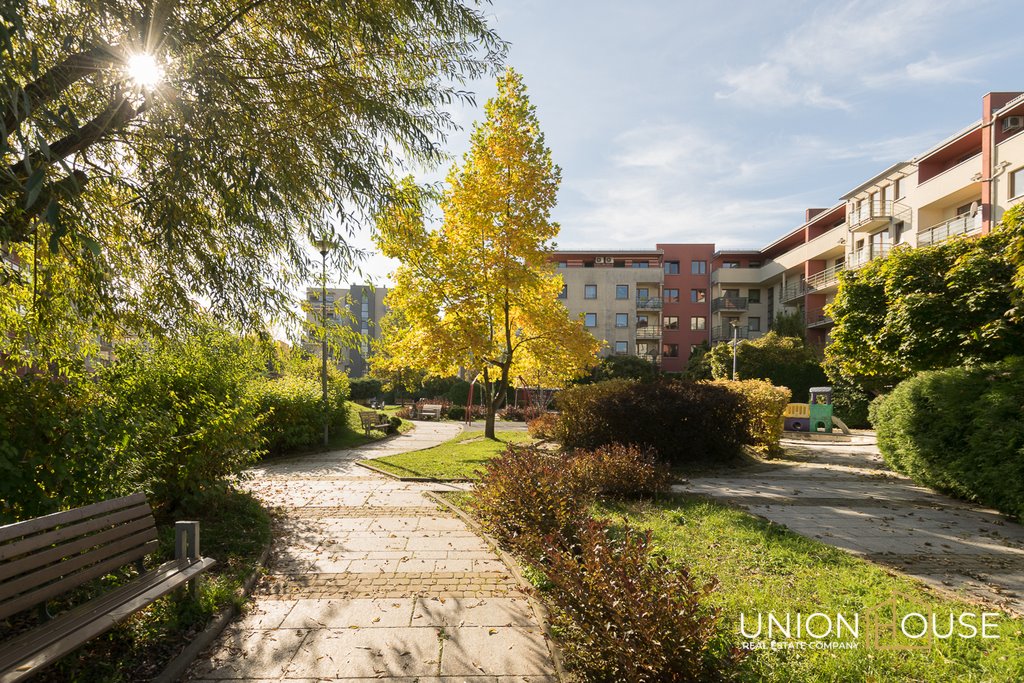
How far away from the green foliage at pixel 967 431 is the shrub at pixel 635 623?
658cm

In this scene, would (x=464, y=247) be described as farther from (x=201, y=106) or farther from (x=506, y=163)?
(x=201, y=106)

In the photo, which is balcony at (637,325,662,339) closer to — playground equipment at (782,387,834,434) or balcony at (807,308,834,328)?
balcony at (807,308,834,328)

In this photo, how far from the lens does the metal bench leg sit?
4.26m

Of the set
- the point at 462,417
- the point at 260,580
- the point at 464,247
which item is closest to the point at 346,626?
the point at 260,580

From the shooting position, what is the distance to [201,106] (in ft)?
15.9

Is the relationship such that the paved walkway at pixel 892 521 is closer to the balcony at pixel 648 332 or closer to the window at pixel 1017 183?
the window at pixel 1017 183

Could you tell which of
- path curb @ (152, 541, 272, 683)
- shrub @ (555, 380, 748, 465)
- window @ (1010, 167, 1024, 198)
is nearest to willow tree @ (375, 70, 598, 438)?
shrub @ (555, 380, 748, 465)

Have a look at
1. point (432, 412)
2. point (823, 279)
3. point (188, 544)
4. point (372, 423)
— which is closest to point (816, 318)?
point (823, 279)

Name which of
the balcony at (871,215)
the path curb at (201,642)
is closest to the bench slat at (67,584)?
the path curb at (201,642)

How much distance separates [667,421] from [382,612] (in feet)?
29.5

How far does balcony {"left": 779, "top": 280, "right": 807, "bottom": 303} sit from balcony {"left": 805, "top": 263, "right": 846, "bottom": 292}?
1.02 metres

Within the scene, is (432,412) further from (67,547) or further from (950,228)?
(67,547)

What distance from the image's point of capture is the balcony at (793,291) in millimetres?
40906

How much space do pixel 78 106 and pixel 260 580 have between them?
4707mm
